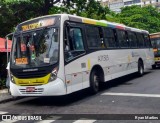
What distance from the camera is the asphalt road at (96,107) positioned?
7454 millimetres

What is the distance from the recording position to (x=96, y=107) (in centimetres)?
875

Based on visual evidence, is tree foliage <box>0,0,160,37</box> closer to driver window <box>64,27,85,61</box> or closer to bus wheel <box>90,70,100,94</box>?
Result: driver window <box>64,27,85,61</box>

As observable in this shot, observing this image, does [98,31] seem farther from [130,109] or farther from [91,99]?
[130,109]

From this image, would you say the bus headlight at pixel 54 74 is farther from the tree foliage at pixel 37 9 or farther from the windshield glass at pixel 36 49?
the tree foliage at pixel 37 9

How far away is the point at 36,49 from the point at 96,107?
104 inches

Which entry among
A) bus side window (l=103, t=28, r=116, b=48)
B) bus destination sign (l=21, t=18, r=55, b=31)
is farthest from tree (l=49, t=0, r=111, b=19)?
bus destination sign (l=21, t=18, r=55, b=31)

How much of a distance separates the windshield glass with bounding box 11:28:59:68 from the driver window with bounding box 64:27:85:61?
0.41 m

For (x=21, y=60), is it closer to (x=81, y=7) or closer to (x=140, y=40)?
(x=140, y=40)

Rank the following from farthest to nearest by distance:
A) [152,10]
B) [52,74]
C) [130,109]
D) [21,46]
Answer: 1. [152,10]
2. [21,46]
3. [52,74]
4. [130,109]

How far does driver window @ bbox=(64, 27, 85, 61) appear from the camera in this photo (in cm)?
953

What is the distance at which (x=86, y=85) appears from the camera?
10.6 m

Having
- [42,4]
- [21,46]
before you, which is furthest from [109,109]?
[42,4]

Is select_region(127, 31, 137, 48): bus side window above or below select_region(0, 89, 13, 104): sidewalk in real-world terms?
above

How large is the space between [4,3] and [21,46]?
770 centimetres
